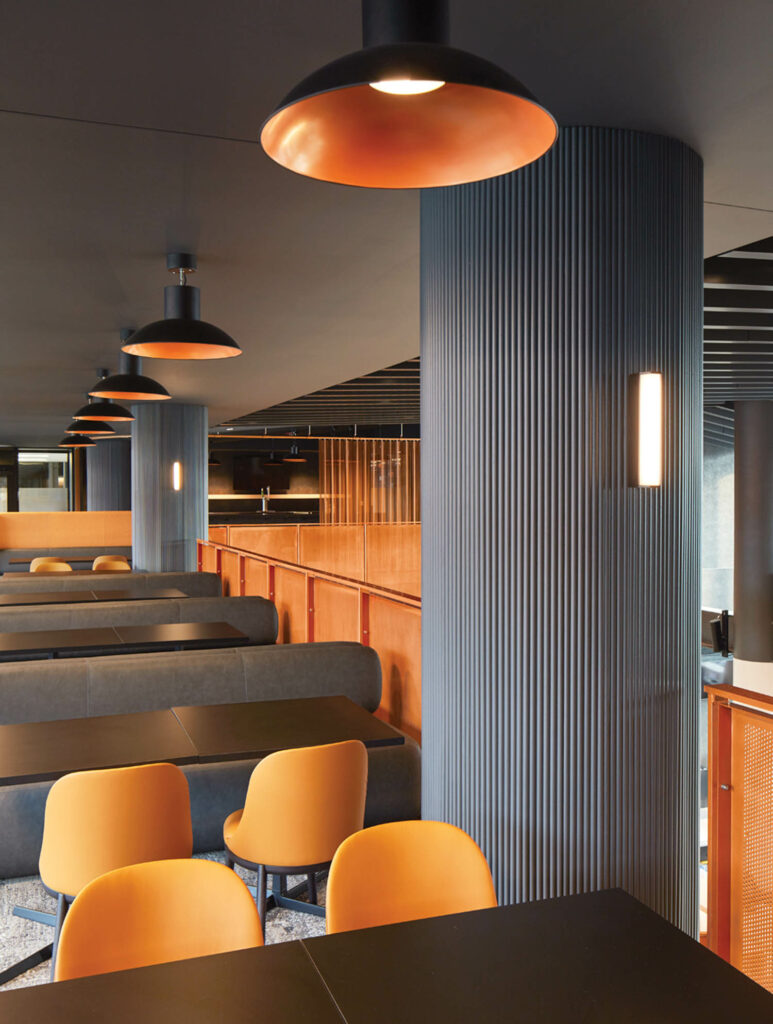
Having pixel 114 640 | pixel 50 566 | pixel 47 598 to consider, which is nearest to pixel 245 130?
pixel 114 640

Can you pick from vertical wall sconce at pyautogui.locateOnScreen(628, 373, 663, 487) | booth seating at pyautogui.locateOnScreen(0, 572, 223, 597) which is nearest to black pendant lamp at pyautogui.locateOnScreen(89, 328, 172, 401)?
vertical wall sconce at pyautogui.locateOnScreen(628, 373, 663, 487)

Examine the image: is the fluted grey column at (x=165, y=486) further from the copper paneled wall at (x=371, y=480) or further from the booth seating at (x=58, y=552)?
the copper paneled wall at (x=371, y=480)

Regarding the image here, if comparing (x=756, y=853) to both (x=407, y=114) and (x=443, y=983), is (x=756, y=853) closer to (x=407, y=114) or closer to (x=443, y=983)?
(x=443, y=983)

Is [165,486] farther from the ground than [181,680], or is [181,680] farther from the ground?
[165,486]

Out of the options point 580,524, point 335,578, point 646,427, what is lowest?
point 335,578

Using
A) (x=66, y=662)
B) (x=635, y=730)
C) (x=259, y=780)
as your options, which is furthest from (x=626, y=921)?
(x=66, y=662)

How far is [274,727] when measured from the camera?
10.5ft

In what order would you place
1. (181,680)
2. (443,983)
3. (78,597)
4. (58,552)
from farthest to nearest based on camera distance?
(58,552) < (78,597) < (181,680) < (443,983)

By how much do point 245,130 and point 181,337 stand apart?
39.0 inches

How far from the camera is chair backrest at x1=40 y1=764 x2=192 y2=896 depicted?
2.42 m

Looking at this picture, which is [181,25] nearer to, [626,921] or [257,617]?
[626,921]

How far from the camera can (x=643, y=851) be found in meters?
2.41

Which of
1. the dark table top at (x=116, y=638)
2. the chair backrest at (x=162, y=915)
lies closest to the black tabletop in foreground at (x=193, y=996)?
the chair backrest at (x=162, y=915)

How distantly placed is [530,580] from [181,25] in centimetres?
158
